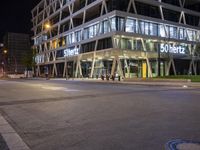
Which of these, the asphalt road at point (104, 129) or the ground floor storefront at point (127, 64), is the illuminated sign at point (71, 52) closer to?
the ground floor storefront at point (127, 64)

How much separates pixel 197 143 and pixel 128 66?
57.0m

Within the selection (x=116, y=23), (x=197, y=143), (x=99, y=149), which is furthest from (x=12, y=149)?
(x=116, y=23)

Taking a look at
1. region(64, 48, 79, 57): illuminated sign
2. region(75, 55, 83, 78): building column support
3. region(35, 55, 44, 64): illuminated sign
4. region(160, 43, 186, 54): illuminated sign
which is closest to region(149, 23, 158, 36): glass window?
region(160, 43, 186, 54): illuminated sign

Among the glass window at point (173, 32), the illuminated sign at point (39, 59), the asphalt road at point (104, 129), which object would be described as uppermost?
the glass window at point (173, 32)

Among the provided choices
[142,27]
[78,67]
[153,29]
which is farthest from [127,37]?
[78,67]

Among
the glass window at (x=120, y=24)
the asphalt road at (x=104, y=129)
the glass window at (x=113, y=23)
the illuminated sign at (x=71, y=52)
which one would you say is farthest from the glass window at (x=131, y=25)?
the asphalt road at (x=104, y=129)

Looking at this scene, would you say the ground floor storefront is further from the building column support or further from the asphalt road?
the asphalt road

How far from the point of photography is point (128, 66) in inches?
2473

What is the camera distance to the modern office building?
60062mm

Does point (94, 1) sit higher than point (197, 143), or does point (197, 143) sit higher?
point (94, 1)

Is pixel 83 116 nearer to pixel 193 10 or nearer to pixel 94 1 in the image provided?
pixel 94 1

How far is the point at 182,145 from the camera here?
5887 millimetres

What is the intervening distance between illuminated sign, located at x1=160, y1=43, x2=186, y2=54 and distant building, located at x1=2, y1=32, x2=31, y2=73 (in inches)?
4589

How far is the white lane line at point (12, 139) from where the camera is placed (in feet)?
19.5
